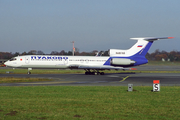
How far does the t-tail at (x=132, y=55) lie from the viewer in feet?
149

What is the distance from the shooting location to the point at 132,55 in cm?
4622

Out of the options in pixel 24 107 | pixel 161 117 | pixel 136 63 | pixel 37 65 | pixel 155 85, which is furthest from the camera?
pixel 136 63

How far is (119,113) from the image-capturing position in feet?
34.8

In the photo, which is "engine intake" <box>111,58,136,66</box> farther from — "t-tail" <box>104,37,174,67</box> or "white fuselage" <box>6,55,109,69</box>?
"white fuselage" <box>6,55,109,69</box>

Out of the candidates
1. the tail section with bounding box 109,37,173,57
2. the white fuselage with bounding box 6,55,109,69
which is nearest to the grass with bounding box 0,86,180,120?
the white fuselage with bounding box 6,55,109,69

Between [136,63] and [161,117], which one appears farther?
[136,63]

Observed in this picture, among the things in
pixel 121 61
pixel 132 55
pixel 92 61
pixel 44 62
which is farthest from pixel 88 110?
Answer: pixel 132 55

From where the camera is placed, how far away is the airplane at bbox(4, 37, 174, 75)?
43250 millimetres

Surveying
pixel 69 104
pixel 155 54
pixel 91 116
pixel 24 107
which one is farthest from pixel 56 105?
pixel 155 54

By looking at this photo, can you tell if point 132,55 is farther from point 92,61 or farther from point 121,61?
point 92,61

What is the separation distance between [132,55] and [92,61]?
8.11 metres

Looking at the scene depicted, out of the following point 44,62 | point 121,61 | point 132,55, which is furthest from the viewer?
point 132,55

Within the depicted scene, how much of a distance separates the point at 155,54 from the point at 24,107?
466ft

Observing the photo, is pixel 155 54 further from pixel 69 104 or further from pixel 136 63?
pixel 69 104
